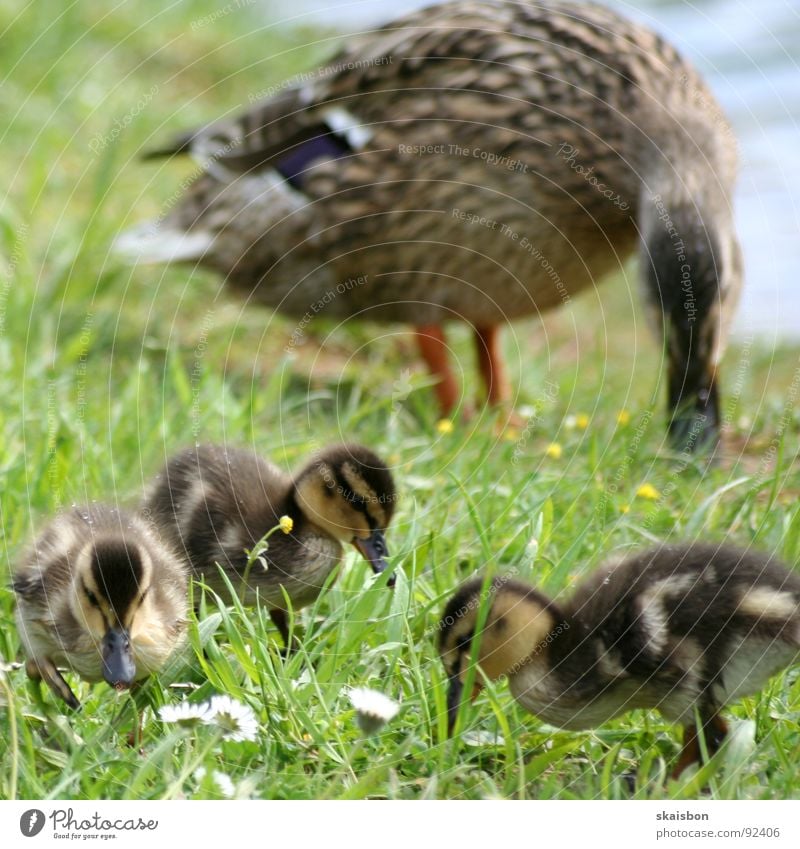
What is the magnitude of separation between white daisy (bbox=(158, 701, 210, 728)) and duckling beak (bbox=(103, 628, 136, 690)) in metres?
0.08

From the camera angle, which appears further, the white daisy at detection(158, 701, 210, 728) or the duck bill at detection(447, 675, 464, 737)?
the duck bill at detection(447, 675, 464, 737)

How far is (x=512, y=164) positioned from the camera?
3.85 metres

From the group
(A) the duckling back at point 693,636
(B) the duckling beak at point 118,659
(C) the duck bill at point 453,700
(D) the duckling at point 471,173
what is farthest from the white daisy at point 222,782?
(D) the duckling at point 471,173

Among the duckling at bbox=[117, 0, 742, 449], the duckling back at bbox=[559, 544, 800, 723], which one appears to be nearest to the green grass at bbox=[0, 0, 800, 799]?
the duckling back at bbox=[559, 544, 800, 723]

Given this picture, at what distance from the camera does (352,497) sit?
248 centimetres

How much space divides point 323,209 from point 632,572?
7.22ft

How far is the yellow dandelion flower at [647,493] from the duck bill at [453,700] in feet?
3.06

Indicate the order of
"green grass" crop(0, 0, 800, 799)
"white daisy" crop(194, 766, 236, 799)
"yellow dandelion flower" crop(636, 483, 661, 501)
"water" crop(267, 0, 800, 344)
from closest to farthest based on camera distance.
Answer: "white daisy" crop(194, 766, 236, 799) < "green grass" crop(0, 0, 800, 799) < "yellow dandelion flower" crop(636, 483, 661, 501) < "water" crop(267, 0, 800, 344)

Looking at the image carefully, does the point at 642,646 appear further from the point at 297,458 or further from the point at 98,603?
the point at 297,458

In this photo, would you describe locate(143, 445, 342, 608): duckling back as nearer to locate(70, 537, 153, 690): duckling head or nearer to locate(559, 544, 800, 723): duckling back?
locate(70, 537, 153, 690): duckling head

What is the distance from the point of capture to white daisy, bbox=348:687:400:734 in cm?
198

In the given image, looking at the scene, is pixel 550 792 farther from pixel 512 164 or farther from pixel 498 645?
pixel 512 164

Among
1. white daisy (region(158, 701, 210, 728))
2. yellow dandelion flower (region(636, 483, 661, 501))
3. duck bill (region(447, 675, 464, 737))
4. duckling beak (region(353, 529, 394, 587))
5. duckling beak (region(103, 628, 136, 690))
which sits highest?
duckling beak (region(103, 628, 136, 690))

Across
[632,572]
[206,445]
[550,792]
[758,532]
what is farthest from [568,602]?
[206,445]
